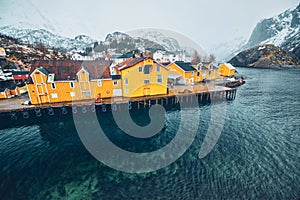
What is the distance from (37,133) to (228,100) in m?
48.5

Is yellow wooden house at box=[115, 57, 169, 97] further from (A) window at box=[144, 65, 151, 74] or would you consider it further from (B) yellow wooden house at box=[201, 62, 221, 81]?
(B) yellow wooden house at box=[201, 62, 221, 81]

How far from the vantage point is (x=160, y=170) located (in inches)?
699

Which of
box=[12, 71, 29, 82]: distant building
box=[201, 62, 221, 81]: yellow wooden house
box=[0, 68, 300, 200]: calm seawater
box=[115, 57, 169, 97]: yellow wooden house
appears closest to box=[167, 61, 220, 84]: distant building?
box=[201, 62, 221, 81]: yellow wooden house

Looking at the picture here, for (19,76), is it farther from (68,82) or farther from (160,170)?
(160,170)

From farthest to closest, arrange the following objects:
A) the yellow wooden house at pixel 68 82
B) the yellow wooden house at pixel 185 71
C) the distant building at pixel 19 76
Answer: the yellow wooden house at pixel 185 71 < the distant building at pixel 19 76 < the yellow wooden house at pixel 68 82

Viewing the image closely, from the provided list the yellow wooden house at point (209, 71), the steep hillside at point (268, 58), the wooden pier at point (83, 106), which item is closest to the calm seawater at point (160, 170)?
the wooden pier at point (83, 106)

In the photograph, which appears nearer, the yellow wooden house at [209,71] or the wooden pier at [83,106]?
the wooden pier at [83,106]

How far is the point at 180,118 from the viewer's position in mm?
31969

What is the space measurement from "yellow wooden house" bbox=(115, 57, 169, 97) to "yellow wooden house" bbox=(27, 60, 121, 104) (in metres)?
2.48

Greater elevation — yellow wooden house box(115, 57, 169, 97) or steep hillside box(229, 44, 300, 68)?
steep hillside box(229, 44, 300, 68)

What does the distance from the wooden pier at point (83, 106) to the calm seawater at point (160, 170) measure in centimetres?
351

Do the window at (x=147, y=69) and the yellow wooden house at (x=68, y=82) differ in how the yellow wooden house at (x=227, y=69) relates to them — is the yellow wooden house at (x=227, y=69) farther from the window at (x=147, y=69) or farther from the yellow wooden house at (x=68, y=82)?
the yellow wooden house at (x=68, y=82)

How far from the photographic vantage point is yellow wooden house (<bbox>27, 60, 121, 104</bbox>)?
31094mm

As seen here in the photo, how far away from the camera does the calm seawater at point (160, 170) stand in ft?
48.6
